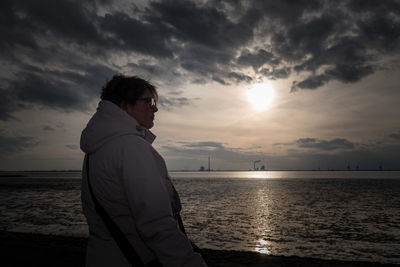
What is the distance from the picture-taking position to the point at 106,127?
75.6 inches

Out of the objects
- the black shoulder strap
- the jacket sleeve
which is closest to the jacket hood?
the jacket sleeve

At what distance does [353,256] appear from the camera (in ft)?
39.5

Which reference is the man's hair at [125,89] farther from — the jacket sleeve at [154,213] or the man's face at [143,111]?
the jacket sleeve at [154,213]

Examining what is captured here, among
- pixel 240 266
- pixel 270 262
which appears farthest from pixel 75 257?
pixel 270 262

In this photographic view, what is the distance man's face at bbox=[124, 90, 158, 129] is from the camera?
7.39ft

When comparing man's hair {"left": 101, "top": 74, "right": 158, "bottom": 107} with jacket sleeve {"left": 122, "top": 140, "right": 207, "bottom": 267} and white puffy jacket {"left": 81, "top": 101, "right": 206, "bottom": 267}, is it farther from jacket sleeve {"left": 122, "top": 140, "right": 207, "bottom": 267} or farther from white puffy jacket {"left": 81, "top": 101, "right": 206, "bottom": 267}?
jacket sleeve {"left": 122, "top": 140, "right": 207, "bottom": 267}

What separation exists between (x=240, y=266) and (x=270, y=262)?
142 cm

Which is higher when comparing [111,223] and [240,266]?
[111,223]

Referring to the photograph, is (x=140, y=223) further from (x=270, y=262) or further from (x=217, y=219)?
(x=217, y=219)

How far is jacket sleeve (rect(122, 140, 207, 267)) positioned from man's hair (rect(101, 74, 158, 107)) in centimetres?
69

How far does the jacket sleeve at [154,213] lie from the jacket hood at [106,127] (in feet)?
0.86

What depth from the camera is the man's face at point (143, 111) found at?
2254mm

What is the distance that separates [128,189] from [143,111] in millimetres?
796

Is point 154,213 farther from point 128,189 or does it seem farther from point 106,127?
point 106,127
